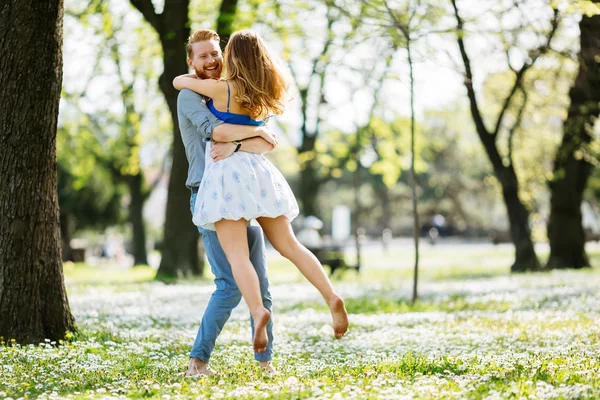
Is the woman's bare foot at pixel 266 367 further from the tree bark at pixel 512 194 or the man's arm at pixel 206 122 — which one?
the tree bark at pixel 512 194

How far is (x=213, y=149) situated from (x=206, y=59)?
618 mm

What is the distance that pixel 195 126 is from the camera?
5422mm

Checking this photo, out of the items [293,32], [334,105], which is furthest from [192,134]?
[334,105]

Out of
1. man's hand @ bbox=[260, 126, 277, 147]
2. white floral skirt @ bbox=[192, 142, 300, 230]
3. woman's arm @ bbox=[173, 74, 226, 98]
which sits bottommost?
white floral skirt @ bbox=[192, 142, 300, 230]

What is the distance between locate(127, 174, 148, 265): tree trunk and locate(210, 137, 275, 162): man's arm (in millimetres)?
27827

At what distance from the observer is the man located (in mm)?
5344

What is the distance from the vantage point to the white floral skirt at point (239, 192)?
17.1ft

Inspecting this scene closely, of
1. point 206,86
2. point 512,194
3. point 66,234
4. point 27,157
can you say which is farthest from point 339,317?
point 66,234

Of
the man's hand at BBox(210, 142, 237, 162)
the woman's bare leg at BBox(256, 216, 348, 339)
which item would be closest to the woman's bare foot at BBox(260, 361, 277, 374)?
the woman's bare leg at BBox(256, 216, 348, 339)

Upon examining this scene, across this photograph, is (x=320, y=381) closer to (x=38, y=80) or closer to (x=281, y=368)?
(x=281, y=368)

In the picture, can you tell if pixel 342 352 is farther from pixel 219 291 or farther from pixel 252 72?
pixel 252 72

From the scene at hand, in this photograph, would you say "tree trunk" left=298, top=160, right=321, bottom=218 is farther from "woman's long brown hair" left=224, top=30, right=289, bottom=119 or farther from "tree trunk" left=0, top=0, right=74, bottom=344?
"woman's long brown hair" left=224, top=30, right=289, bottom=119

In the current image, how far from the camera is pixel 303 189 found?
3362 centimetres

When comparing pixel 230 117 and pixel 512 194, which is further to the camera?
pixel 512 194
